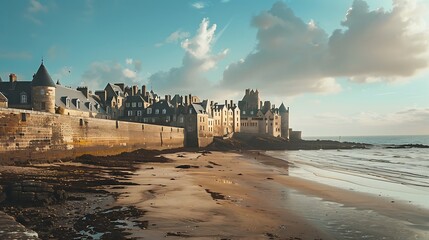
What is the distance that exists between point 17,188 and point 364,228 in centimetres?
982

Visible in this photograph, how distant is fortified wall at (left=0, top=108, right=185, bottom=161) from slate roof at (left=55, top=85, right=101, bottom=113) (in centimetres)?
1250

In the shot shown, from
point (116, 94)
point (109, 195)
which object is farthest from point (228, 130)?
point (109, 195)

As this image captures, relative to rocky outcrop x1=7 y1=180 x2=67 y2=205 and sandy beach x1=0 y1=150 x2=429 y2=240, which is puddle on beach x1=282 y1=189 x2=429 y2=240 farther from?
rocky outcrop x1=7 y1=180 x2=67 y2=205

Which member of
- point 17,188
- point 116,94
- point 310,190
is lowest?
point 310,190

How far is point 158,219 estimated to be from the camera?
31.2 ft

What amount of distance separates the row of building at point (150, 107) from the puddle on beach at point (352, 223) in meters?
31.1

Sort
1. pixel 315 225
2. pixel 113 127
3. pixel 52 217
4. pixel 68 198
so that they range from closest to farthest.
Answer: pixel 52 217 → pixel 315 225 → pixel 68 198 → pixel 113 127

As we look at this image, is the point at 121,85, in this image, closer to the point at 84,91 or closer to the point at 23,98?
the point at 84,91

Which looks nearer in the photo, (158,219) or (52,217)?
(52,217)

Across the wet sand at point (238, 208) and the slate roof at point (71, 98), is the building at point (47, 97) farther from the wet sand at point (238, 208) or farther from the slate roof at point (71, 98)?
the wet sand at point (238, 208)

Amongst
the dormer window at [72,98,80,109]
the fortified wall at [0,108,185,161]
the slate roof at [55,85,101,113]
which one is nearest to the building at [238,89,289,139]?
the slate roof at [55,85,101,113]

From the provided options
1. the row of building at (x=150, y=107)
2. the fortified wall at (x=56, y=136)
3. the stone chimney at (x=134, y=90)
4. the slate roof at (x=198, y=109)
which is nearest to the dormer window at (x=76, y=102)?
the row of building at (x=150, y=107)

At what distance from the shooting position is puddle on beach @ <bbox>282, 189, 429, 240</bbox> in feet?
30.9

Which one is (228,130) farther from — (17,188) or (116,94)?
(17,188)
